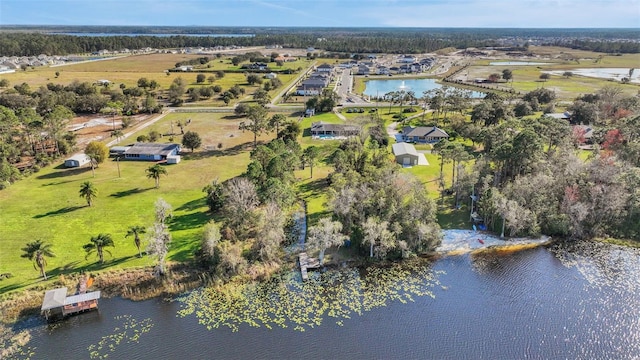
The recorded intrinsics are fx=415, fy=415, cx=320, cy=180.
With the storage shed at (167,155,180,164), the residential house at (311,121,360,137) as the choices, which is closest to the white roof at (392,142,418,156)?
the residential house at (311,121,360,137)

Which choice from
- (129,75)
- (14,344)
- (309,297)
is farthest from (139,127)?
(129,75)

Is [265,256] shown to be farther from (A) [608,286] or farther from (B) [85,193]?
(A) [608,286]

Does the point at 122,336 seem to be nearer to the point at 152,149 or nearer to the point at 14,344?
the point at 14,344

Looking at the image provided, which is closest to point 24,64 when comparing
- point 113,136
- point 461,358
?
point 113,136

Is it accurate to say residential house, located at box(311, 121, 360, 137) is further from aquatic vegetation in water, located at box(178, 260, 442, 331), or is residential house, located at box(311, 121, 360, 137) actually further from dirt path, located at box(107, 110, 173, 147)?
aquatic vegetation in water, located at box(178, 260, 442, 331)

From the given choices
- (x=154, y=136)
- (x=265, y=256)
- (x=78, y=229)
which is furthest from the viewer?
(x=154, y=136)
